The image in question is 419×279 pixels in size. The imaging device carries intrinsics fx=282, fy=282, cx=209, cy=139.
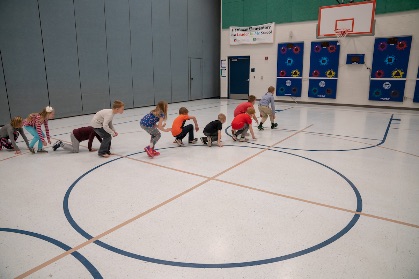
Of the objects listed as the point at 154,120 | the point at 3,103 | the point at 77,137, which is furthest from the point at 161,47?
the point at 154,120

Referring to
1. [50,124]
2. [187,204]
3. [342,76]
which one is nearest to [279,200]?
[187,204]

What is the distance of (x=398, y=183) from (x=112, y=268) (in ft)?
13.0

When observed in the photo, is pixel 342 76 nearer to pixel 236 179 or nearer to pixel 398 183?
pixel 398 183

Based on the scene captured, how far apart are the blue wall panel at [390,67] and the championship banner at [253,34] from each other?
4.81m

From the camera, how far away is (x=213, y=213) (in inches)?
125

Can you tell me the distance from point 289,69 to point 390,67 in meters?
4.23

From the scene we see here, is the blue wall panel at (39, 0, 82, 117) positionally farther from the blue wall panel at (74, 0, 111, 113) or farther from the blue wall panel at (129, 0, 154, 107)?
the blue wall panel at (129, 0, 154, 107)

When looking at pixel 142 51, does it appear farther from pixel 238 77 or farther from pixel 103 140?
pixel 103 140

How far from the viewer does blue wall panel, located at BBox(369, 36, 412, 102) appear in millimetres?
11211

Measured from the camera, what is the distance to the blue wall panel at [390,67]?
11211 millimetres

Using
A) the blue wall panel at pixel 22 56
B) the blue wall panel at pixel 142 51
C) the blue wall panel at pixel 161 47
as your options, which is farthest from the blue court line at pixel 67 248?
the blue wall panel at pixel 161 47

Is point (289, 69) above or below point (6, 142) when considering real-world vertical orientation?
above

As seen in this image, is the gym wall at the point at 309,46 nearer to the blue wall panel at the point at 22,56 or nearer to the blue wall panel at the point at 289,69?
the blue wall panel at the point at 289,69

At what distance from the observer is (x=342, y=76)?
12664mm
